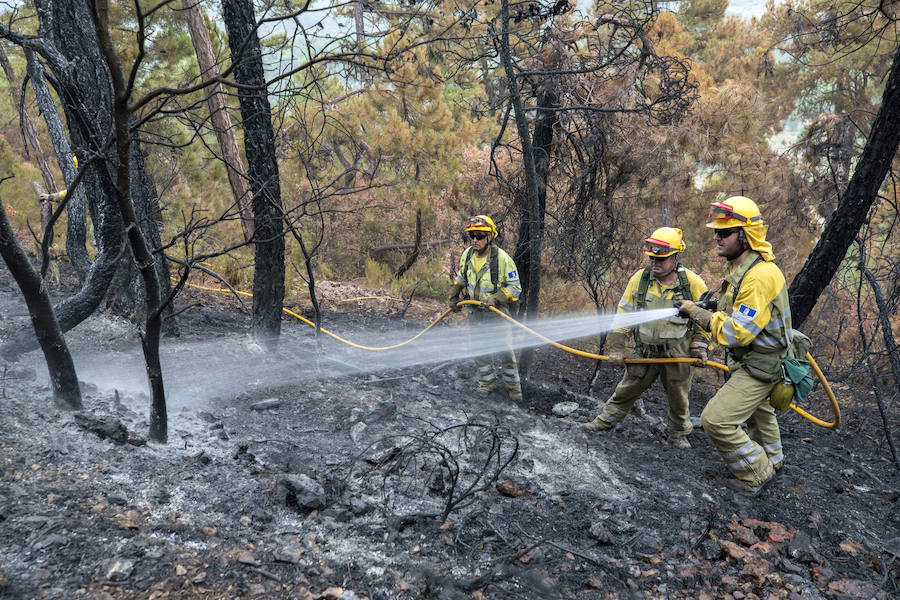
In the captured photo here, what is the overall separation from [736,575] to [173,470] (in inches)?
134

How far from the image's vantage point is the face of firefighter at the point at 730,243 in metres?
3.93

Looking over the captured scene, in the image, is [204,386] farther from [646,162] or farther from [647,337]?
[646,162]

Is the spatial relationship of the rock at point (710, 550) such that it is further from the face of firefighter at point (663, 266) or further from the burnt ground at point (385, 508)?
the face of firefighter at point (663, 266)

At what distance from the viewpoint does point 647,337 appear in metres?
→ 4.97

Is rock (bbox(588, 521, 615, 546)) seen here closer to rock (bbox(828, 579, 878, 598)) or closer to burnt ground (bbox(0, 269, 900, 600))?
burnt ground (bbox(0, 269, 900, 600))

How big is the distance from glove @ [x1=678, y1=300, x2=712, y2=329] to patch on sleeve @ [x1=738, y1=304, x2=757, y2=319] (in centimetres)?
31

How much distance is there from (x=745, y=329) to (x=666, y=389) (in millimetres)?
1526

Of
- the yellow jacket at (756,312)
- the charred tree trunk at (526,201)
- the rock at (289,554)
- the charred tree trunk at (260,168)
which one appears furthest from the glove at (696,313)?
the charred tree trunk at (260,168)

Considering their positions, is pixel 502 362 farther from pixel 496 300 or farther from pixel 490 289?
pixel 490 289

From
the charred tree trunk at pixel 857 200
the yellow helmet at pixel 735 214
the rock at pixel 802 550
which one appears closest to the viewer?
the rock at pixel 802 550

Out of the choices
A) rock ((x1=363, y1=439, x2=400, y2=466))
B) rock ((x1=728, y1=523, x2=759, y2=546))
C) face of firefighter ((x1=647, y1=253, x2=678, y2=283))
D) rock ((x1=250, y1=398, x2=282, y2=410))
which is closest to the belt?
face of firefighter ((x1=647, y1=253, x2=678, y2=283))

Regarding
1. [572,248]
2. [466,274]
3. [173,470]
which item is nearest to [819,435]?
[572,248]

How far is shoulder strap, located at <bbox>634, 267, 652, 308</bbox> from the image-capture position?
16.2 ft

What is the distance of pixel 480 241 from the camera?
6059 mm
